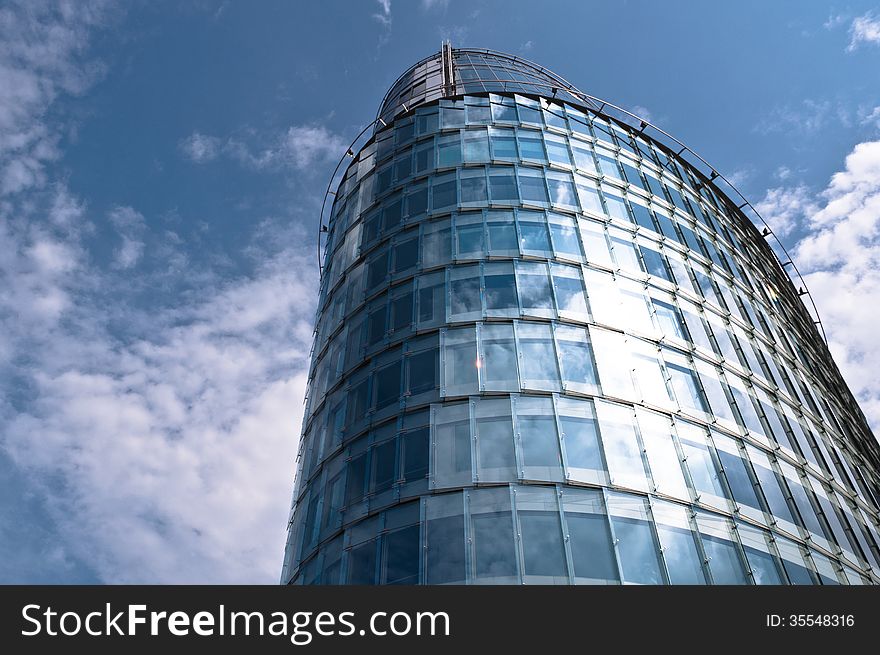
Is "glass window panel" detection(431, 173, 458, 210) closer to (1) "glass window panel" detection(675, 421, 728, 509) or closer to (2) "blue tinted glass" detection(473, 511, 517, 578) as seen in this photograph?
(1) "glass window panel" detection(675, 421, 728, 509)

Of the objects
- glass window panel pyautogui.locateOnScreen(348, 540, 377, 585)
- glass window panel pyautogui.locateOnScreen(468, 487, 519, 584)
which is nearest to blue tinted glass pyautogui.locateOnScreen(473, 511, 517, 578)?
glass window panel pyautogui.locateOnScreen(468, 487, 519, 584)

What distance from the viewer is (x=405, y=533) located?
2294cm

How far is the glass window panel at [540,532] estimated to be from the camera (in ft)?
68.8

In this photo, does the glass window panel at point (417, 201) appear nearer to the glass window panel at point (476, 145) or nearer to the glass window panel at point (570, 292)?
the glass window panel at point (476, 145)

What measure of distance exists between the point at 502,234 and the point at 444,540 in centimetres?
1288

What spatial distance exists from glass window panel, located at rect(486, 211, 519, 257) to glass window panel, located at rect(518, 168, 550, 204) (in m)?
1.44

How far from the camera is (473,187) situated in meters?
32.5

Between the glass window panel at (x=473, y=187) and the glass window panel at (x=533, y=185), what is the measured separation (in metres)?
1.58

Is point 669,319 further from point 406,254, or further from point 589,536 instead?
A: point 589,536

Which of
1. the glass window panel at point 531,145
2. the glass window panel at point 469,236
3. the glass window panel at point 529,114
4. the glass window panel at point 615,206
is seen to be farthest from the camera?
the glass window panel at point 529,114

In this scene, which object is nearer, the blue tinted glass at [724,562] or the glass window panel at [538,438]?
the blue tinted glass at [724,562]

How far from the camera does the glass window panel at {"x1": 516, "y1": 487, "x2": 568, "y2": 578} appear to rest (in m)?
21.0

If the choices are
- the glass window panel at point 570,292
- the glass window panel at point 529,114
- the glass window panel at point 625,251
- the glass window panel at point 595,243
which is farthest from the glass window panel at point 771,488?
the glass window panel at point 529,114

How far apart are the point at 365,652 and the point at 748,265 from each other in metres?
33.1
